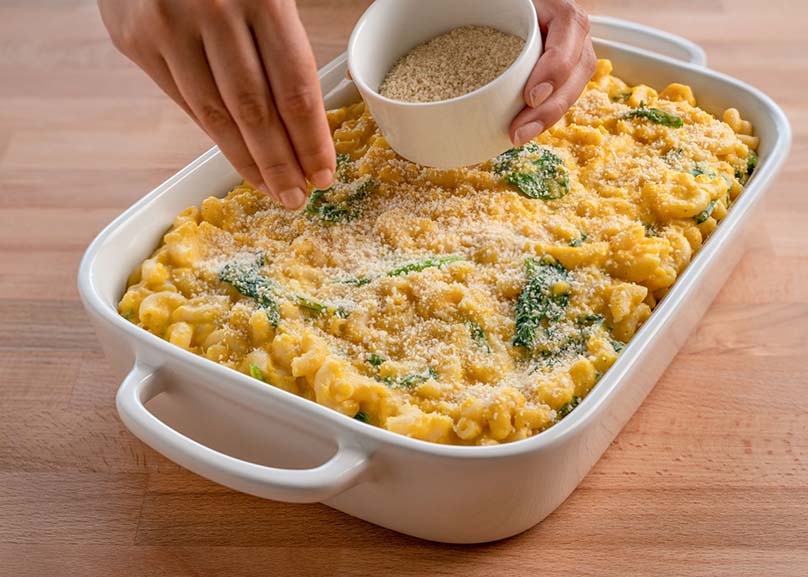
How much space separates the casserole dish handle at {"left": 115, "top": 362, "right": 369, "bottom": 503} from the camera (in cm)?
126

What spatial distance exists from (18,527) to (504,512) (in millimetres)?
744

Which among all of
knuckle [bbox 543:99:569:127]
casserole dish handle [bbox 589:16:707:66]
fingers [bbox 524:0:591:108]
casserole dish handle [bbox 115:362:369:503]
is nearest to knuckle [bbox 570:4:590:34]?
Result: fingers [bbox 524:0:591:108]

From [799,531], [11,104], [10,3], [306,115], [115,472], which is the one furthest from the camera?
[10,3]

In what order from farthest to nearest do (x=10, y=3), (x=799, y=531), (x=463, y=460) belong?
(x=10, y=3)
(x=799, y=531)
(x=463, y=460)

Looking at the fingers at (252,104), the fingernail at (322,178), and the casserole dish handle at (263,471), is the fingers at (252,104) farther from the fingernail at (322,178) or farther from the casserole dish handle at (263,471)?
the casserole dish handle at (263,471)

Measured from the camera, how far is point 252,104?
4.40 ft

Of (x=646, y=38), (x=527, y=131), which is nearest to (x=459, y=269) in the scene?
(x=527, y=131)

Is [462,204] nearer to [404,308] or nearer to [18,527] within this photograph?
[404,308]

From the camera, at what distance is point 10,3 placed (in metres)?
2.80

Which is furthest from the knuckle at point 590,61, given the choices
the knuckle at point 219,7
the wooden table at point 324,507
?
the knuckle at point 219,7

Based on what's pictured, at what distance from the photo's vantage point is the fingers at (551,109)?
62.8 inches

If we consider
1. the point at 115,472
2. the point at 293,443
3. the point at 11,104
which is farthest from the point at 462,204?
the point at 11,104

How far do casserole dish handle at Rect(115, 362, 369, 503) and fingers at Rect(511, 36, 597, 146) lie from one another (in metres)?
0.59

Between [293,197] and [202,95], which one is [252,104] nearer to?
[202,95]
